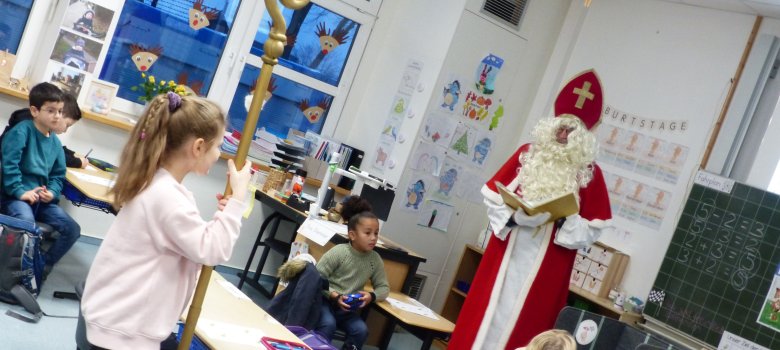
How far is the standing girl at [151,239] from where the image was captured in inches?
75.6

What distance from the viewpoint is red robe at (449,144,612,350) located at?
14.1ft

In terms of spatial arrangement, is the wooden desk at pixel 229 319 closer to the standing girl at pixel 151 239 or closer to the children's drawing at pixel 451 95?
the standing girl at pixel 151 239

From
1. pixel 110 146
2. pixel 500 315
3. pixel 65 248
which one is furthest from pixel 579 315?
pixel 110 146

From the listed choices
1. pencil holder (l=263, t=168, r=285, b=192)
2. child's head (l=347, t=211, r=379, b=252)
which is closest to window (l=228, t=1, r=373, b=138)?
pencil holder (l=263, t=168, r=285, b=192)

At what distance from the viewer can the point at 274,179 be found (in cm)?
598

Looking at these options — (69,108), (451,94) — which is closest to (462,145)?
(451,94)

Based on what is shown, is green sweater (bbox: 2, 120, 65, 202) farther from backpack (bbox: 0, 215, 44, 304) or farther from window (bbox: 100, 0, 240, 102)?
window (bbox: 100, 0, 240, 102)

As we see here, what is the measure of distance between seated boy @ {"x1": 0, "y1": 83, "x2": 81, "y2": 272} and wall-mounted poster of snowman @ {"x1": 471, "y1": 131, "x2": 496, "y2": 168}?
3.20 meters

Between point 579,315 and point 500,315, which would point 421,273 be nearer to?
point 500,315

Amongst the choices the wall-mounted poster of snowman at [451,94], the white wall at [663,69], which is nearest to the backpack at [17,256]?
the wall-mounted poster of snowman at [451,94]

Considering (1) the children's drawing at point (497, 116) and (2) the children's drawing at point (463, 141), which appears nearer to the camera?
(2) the children's drawing at point (463, 141)

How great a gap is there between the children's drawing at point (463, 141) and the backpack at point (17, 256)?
3.29 m

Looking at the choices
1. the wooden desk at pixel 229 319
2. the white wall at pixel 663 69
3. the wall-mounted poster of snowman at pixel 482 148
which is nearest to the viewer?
the wooden desk at pixel 229 319

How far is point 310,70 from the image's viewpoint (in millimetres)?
6688
